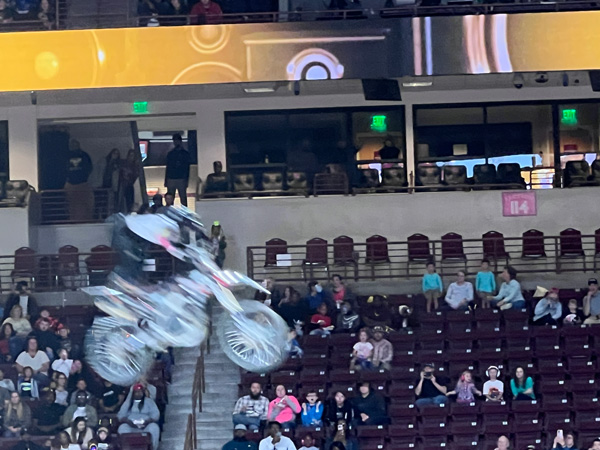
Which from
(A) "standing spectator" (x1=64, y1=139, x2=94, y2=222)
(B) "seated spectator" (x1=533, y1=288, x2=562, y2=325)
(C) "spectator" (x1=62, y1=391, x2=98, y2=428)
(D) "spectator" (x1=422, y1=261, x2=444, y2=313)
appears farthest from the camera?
(A) "standing spectator" (x1=64, y1=139, x2=94, y2=222)

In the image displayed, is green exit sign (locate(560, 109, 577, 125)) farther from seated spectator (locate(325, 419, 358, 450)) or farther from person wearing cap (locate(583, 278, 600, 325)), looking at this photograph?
seated spectator (locate(325, 419, 358, 450))

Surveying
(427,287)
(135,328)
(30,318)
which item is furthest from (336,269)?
(135,328)

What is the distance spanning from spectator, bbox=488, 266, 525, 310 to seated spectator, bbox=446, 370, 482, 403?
2232 mm

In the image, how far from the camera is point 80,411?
602 inches

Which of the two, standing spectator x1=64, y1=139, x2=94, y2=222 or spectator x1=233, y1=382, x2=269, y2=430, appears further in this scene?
standing spectator x1=64, y1=139, x2=94, y2=222

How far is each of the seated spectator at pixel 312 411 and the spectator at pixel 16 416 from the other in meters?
3.38

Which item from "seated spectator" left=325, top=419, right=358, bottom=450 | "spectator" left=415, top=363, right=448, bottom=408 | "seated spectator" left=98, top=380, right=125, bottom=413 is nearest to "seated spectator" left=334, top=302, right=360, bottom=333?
"spectator" left=415, top=363, right=448, bottom=408

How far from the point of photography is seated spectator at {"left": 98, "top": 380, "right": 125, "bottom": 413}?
15570mm

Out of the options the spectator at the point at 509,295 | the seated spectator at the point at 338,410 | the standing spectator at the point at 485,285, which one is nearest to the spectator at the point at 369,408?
the seated spectator at the point at 338,410

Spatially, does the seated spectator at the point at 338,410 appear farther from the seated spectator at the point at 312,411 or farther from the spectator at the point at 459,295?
the spectator at the point at 459,295

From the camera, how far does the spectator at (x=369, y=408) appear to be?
1518 cm

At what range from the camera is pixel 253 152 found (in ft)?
70.0

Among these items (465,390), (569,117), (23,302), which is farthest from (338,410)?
(569,117)

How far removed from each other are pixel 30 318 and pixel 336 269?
4784 mm
